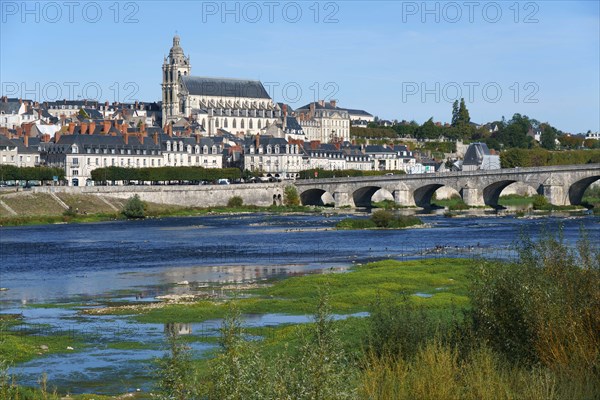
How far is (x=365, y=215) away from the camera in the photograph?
92750mm

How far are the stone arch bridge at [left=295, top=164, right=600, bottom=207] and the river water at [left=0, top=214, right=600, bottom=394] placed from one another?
12943 mm

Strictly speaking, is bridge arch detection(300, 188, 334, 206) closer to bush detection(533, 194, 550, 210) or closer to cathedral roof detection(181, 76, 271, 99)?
bush detection(533, 194, 550, 210)

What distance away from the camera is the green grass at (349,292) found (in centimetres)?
3284

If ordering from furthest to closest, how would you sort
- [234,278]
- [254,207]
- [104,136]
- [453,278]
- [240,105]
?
[240,105] → [104,136] → [254,207] → [234,278] → [453,278]

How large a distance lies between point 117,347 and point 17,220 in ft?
197

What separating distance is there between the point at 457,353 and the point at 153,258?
37.6m

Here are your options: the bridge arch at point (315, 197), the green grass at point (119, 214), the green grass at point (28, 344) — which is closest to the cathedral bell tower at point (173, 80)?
the bridge arch at point (315, 197)

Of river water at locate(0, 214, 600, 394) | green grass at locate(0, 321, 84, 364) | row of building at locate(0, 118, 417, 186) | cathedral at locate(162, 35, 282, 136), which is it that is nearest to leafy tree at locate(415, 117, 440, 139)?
cathedral at locate(162, 35, 282, 136)

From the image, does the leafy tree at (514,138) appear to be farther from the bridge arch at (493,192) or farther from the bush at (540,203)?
the bush at (540,203)

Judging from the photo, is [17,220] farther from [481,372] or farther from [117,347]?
[481,372]

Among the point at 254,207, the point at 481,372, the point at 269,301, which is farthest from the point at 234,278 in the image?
the point at 254,207

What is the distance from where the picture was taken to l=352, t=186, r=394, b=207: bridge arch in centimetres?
11038

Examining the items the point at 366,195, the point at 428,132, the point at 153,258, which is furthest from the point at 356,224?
the point at 428,132

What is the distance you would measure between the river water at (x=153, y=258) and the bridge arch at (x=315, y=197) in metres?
21.5
